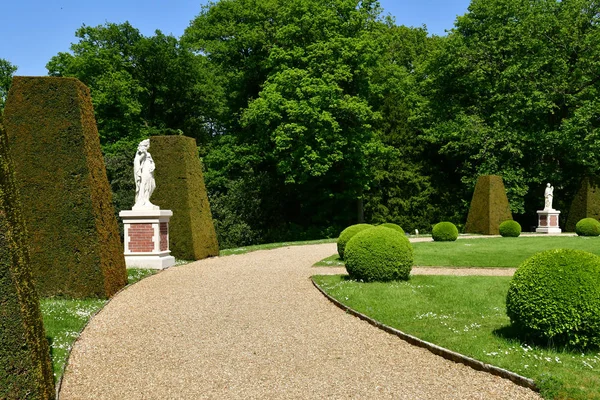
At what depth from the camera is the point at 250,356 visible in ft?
23.8

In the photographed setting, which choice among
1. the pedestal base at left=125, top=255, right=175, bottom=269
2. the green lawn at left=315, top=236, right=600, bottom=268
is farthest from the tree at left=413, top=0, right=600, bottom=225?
the pedestal base at left=125, top=255, right=175, bottom=269

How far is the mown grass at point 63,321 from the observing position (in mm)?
7046

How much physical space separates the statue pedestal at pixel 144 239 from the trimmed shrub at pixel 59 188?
15.0 ft

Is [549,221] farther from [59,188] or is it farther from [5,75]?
[5,75]

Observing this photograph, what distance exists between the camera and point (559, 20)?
114ft

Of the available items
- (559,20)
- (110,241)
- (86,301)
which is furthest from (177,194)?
(559,20)

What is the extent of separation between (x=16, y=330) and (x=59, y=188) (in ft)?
23.0

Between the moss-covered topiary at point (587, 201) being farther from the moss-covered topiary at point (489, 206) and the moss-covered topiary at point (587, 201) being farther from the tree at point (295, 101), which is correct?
the tree at point (295, 101)

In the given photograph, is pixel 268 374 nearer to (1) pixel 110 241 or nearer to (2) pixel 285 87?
(1) pixel 110 241

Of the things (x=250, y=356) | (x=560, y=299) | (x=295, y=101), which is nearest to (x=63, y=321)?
(x=250, y=356)

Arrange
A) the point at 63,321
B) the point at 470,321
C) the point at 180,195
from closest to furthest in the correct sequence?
1. the point at 470,321
2. the point at 63,321
3. the point at 180,195

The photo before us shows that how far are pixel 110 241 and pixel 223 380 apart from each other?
6401 millimetres

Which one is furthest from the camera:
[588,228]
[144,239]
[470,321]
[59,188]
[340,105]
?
[340,105]

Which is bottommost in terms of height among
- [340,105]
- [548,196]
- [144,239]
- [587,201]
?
[144,239]
